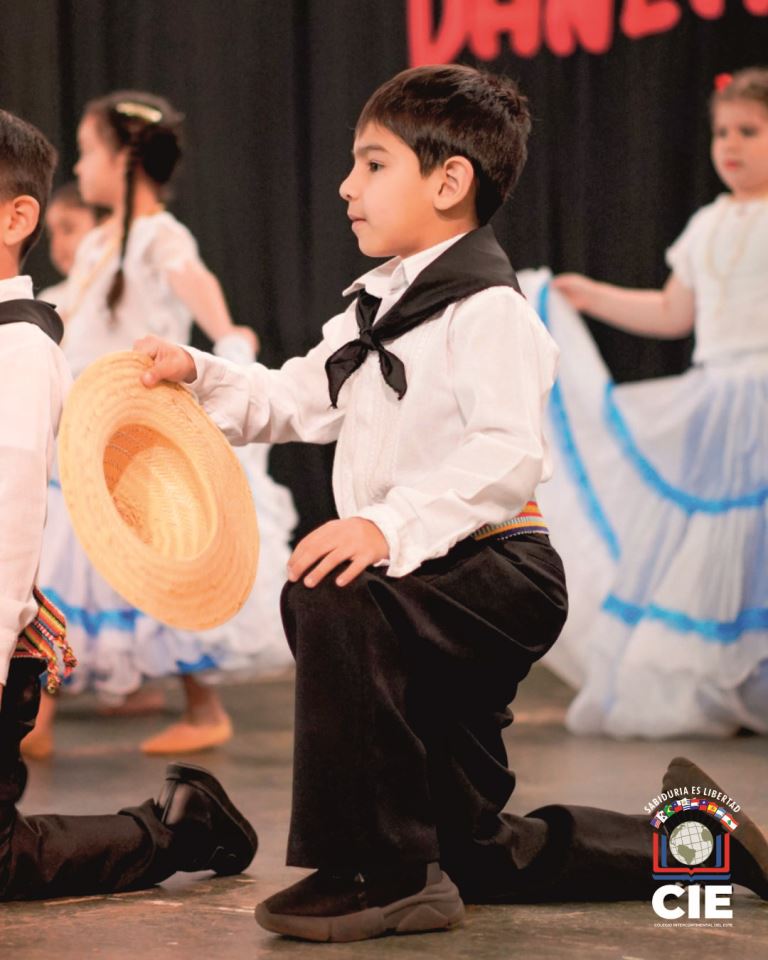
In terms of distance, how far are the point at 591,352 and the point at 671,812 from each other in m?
2.10

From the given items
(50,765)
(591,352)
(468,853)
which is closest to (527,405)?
(468,853)

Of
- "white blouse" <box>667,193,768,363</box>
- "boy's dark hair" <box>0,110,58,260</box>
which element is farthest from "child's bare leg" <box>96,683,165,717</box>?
"boy's dark hair" <box>0,110,58,260</box>

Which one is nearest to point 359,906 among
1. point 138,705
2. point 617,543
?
point 617,543

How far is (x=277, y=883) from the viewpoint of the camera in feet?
6.98

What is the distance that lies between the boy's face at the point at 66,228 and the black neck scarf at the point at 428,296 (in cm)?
245

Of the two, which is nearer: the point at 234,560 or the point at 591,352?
the point at 234,560

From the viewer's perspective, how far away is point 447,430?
1899 millimetres

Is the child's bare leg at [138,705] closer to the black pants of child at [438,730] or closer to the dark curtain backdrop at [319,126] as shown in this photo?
the dark curtain backdrop at [319,126]

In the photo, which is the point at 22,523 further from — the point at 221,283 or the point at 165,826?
the point at 221,283

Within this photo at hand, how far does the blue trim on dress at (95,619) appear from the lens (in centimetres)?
353

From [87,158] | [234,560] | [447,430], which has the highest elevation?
[87,158]

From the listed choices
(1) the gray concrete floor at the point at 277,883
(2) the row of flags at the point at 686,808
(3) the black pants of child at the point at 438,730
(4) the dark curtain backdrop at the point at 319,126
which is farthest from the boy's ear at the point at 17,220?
(4) the dark curtain backdrop at the point at 319,126

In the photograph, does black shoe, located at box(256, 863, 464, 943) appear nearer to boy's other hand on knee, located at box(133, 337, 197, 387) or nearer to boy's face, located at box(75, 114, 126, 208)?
Result: boy's other hand on knee, located at box(133, 337, 197, 387)

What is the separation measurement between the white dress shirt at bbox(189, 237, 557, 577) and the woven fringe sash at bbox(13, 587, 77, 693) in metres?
0.33
